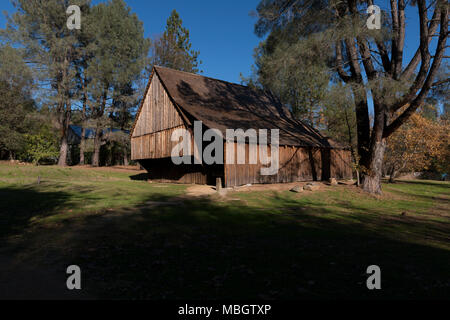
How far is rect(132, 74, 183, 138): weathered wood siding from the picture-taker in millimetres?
20719

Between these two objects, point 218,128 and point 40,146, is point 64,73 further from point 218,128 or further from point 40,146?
point 218,128

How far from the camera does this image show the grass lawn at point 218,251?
156 inches

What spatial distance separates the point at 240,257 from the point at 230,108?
18071mm

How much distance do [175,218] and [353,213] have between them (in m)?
6.78

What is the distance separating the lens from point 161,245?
612 centimetres

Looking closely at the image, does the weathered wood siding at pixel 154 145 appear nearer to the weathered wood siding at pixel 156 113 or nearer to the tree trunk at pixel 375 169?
the weathered wood siding at pixel 156 113

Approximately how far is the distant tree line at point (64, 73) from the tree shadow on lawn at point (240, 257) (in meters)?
30.4

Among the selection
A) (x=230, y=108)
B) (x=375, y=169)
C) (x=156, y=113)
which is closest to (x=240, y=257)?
(x=375, y=169)

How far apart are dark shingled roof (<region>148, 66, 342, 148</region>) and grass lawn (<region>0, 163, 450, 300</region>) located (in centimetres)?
938

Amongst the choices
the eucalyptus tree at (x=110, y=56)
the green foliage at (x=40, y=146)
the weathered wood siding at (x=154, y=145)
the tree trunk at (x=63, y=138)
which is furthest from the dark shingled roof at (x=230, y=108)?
the green foliage at (x=40, y=146)

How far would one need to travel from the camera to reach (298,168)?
21312 millimetres

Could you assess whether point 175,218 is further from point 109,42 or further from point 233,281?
point 109,42

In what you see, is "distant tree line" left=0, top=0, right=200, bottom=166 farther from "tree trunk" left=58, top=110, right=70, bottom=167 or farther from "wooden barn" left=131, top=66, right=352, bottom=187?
"wooden barn" left=131, top=66, right=352, bottom=187
